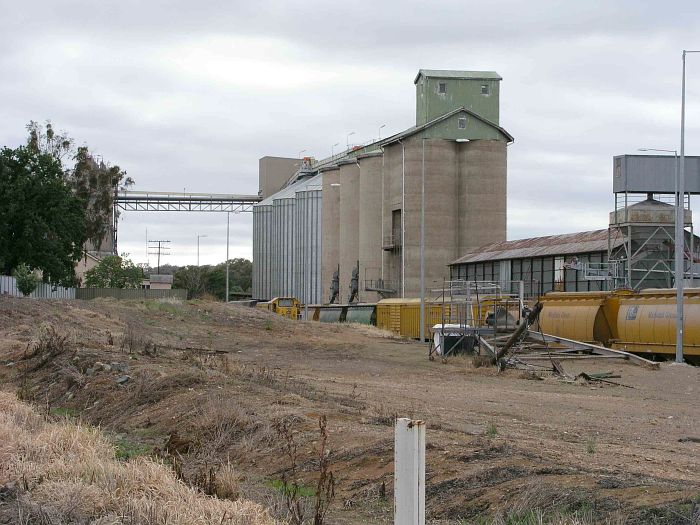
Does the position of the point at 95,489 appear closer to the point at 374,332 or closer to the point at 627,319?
the point at 627,319

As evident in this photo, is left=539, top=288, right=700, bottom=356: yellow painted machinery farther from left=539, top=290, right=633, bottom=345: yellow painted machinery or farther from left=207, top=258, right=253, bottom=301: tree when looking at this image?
left=207, top=258, right=253, bottom=301: tree

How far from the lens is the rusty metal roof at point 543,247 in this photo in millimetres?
56062

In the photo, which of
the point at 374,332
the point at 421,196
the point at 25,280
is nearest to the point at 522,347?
the point at 374,332

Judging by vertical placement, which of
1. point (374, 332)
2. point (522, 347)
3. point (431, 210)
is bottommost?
point (374, 332)

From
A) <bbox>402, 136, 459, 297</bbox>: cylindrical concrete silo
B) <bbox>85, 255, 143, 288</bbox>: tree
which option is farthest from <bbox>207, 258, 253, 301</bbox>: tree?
<bbox>402, 136, 459, 297</bbox>: cylindrical concrete silo

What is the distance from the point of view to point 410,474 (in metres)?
5.55

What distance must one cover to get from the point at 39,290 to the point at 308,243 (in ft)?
112

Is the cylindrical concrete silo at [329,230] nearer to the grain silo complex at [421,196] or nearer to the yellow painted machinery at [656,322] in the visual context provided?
the grain silo complex at [421,196]

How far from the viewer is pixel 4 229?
6231cm

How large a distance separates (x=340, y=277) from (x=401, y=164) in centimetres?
1676

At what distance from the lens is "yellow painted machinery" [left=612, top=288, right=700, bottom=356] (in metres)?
34.7

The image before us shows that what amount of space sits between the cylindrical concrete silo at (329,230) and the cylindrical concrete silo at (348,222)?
2.47 meters

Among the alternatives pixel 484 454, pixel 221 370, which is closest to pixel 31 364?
pixel 221 370

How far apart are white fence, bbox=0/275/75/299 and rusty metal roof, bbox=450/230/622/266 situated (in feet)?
97.7
